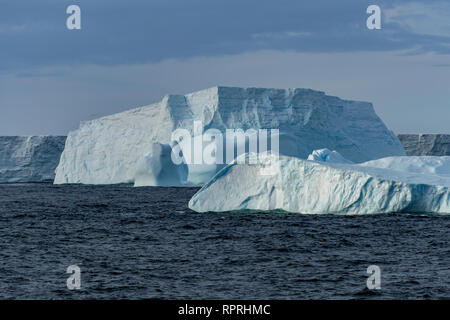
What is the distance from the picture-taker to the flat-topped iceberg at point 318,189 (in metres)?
14.5

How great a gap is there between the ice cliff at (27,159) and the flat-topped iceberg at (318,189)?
3221cm

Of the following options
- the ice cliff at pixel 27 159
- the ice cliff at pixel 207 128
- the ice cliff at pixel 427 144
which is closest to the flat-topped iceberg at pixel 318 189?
the ice cliff at pixel 207 128

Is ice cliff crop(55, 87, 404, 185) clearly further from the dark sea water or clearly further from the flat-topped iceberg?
the dark sea water

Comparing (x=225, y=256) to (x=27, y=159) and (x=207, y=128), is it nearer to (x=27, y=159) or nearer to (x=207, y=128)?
(x=207, y=128)

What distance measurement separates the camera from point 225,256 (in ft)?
34.1

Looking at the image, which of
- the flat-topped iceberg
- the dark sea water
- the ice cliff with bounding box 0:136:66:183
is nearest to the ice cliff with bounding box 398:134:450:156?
the ice cliff with bounding box 0:136:66:183

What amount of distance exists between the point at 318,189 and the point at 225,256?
5.22 meters

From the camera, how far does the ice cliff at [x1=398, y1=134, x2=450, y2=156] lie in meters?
58.5

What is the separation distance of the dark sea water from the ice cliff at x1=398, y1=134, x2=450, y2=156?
1773 inches

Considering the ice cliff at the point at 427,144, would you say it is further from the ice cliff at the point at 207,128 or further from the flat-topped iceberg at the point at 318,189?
the flat-topped iceberg at the point at 318,189

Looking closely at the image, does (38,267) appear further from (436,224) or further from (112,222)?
(436,224)

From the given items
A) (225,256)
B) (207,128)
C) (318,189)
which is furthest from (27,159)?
(225,256)

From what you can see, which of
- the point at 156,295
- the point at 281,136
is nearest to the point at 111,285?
the point at 156,295

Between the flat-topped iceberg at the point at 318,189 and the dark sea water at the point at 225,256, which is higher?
the flat-topped iceberg at the point at 318,189
